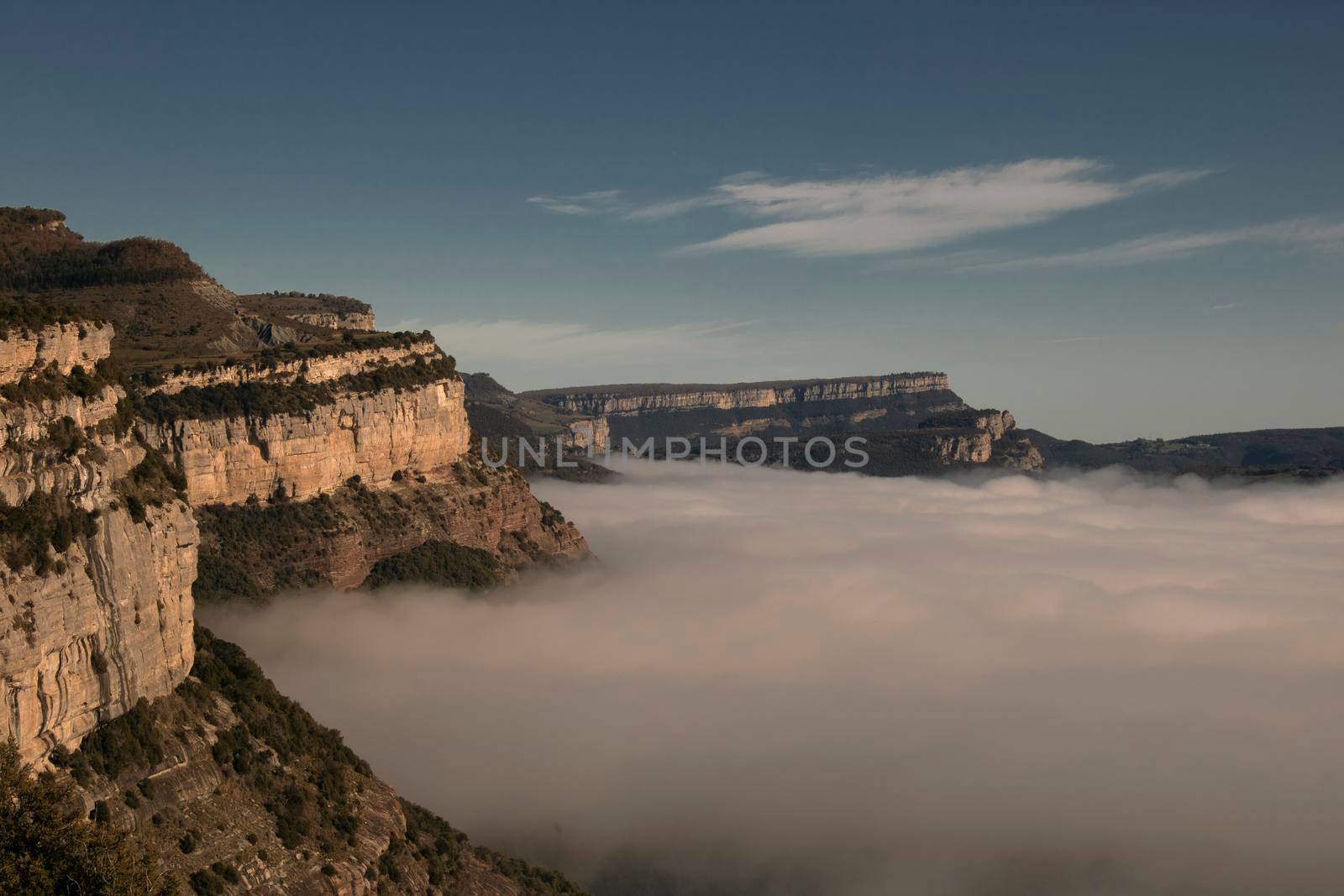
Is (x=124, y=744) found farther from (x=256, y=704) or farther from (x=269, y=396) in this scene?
(x=269, y=396)

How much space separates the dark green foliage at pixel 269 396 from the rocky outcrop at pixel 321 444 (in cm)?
68

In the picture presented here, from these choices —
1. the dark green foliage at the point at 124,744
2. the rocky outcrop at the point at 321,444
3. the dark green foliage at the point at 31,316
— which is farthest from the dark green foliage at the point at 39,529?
the rocky outcrop at the point at 321,444

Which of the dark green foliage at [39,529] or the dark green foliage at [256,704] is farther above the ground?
the dark green foliage at [39,529]

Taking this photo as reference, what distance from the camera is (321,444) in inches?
4651

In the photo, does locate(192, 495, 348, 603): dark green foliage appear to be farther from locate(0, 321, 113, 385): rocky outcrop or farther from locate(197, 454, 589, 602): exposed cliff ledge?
locate(0, 321, 113, 385): rocky outcrop

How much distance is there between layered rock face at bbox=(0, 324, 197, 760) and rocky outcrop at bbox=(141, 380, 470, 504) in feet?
152

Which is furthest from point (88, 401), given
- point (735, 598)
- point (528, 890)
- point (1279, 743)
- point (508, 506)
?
point (735, 598)

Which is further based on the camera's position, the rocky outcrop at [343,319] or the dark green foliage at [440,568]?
the rocky outcrop at [343,319]

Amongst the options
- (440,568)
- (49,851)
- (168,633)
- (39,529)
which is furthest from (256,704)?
(440,568)

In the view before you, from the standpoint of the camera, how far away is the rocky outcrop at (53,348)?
44094mm

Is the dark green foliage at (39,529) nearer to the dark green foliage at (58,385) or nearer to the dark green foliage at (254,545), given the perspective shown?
the dark green foliage at (58,385)

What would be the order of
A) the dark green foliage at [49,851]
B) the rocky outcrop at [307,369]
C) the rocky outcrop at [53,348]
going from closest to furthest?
1. the dark green foliage at [49,851]
2. the rocky outcrop at [53,348]
3. the rocky outcrop at [307,369]

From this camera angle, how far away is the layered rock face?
134 ft

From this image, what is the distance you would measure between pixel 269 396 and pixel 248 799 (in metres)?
65.6
